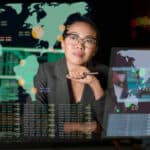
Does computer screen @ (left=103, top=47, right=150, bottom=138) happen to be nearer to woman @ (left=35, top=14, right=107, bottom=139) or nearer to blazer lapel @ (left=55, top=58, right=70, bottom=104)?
woman @ (left=35, top=14, right=107, bottom=139)

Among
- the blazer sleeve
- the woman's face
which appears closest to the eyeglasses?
the woman's face

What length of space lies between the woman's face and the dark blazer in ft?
0.13

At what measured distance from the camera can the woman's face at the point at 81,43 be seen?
1545 millimetres

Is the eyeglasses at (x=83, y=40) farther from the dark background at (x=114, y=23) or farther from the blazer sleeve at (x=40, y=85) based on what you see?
the blazer sleeve at (x=40, y=85)

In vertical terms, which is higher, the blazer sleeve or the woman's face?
the woman's face

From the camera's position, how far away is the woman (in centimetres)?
154

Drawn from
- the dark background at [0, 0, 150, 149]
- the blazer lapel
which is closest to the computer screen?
the dark background at [0, 0, 150, 149]

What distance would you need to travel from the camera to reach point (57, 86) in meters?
1.56

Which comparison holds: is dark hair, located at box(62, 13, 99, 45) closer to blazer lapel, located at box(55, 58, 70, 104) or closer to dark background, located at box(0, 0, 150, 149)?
dark background, located at box(0, 0, 150, 149)

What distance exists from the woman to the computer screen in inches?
2.0

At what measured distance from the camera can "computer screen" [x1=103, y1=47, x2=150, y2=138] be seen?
61.7 inches

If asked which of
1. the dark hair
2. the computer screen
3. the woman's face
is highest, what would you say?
the dark hair

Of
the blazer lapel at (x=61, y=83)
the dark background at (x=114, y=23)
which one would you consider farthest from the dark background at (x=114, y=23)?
the blazer lapel at (x=61, y=83)

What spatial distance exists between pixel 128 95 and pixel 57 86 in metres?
0.28
